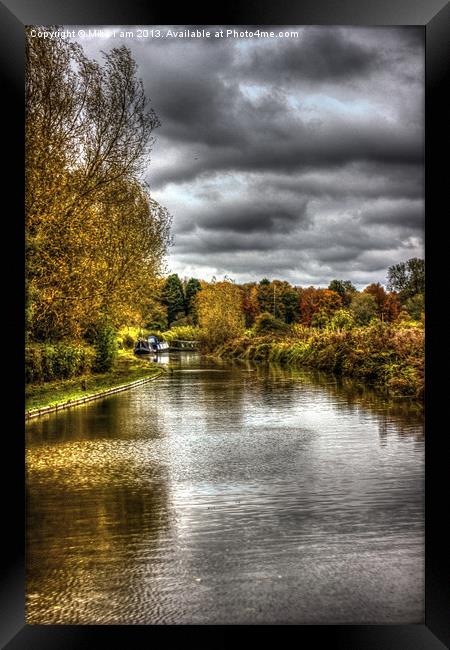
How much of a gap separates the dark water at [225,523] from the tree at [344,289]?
17.1 m

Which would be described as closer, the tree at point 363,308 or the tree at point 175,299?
the tree at point 363,308

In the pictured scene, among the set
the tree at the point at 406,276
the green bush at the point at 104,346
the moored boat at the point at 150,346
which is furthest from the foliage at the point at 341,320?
the moored boat at the point at 150,346

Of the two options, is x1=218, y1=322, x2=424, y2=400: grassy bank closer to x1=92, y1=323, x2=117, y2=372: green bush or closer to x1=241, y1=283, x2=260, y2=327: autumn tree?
x1=241, y1=283, x2=260, y2=327: autumn tree

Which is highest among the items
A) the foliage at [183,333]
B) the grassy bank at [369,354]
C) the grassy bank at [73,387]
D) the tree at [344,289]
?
the tree at [344,289]

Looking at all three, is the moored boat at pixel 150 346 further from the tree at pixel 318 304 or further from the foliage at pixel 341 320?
the foliage at pixel 341 320

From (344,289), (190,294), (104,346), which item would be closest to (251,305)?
(190,294)

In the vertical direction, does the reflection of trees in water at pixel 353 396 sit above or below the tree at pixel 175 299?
below

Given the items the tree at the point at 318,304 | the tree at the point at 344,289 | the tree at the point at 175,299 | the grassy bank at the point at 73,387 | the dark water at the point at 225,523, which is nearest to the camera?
the dark water at the point at 225,523

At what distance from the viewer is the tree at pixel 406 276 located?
1460 centimetres

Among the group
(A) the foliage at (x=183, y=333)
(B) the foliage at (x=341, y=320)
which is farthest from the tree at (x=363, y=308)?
(A) the foliage at (x=183, y=333)

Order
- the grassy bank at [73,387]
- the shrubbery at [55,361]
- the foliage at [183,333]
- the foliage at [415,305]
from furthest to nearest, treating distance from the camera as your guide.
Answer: the foliage at [183,333] → the foliage at [415,305] → the shrubbery at [55,361] → the grassy bank at [73,387]

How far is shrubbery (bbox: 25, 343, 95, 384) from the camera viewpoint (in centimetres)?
1664

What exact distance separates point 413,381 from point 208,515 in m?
12.6
